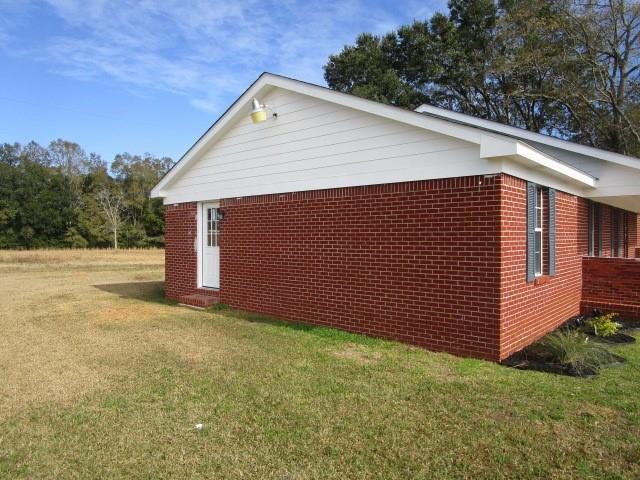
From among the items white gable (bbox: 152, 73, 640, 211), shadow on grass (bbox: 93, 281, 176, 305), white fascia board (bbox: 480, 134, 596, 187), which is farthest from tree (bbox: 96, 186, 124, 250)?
white fascia board (bbox: 480, 134, 596, 187)

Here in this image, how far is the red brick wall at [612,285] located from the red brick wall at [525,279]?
364 millimetres

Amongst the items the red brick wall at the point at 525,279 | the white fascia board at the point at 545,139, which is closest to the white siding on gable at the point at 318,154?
the red brick wall at the point at 525,279

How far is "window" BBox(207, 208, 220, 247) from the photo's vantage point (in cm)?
1084

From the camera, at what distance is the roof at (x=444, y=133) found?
19.4ft

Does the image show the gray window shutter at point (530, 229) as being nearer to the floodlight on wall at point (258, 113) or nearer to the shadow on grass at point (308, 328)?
the shadow on grass at point (308, 328)

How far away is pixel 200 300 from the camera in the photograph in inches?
408

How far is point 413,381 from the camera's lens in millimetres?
5230

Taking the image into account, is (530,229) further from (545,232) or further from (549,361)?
(549,361)

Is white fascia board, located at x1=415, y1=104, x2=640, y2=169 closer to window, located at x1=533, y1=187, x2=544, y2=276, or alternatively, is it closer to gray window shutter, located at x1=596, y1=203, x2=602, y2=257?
gray window shutter, located at x1=596, y1=203, x2=602, y2=257

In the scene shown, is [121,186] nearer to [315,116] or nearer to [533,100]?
[533,100]

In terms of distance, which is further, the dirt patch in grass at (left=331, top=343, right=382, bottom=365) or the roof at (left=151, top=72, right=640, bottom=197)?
the dirt patch in grass at (left=331, top=343, right=382, bottom=365)

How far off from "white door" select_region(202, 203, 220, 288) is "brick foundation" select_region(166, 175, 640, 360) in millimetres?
715

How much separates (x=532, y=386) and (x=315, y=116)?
216 inches

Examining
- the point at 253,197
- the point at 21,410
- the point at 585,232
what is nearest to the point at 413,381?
the point at 21,410
